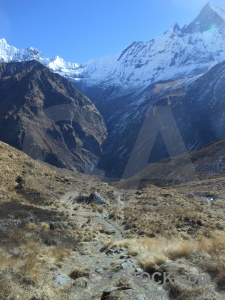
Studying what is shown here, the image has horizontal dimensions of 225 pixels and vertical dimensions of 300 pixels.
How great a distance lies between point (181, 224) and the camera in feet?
96.7

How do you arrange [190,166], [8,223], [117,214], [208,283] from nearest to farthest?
[208,283], [8,223], [117,214], [190,166]

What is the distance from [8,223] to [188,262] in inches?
530

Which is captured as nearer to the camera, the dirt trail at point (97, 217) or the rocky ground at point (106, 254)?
the rocky ground at point (106, 254)

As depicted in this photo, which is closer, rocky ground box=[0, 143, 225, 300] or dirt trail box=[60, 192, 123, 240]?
rocky ground box=[0, 143, 225, 300]

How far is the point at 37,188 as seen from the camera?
45125 millimetres

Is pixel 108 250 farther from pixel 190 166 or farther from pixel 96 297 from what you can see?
pixel 190 166

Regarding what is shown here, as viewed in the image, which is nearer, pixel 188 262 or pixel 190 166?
pixel 188 262

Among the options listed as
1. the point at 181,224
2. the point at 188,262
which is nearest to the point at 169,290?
the point at 188,262

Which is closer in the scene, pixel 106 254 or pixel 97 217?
pixel 106 254

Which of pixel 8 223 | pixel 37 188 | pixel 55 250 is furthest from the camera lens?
pixel 37 188

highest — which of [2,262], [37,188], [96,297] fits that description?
[37,188]

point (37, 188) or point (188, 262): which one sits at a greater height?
point (37, 188)

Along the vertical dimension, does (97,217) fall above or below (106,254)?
above

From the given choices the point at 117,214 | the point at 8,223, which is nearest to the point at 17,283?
the point at 8,223
